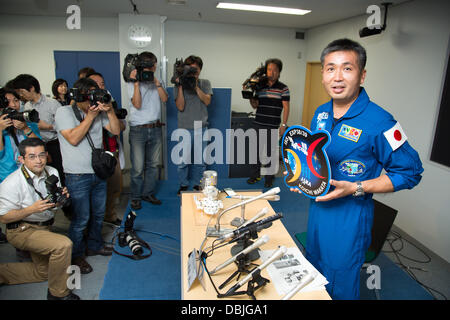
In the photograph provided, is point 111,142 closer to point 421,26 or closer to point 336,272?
point 336,272

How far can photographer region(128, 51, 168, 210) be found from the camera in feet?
9.64

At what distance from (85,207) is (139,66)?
146cm

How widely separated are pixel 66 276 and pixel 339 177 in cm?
187

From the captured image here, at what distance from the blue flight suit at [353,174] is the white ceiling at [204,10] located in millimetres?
2695

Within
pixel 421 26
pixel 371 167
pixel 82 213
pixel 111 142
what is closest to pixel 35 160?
pixel 82 213

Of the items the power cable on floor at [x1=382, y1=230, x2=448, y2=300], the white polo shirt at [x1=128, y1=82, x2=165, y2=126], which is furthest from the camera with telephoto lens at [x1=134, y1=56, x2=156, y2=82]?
the power cable on floor at [x1=382, y1=230, x2=448, y2=300]

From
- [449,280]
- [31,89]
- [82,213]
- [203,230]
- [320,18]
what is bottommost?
[449,280]

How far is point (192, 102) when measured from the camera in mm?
3340

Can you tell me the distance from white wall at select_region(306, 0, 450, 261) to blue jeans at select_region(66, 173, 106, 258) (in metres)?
3.11

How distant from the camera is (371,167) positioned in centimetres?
128

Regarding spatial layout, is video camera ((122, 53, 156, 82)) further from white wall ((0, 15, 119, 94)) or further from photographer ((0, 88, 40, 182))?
white wall ((0, 15, 119, 94))
